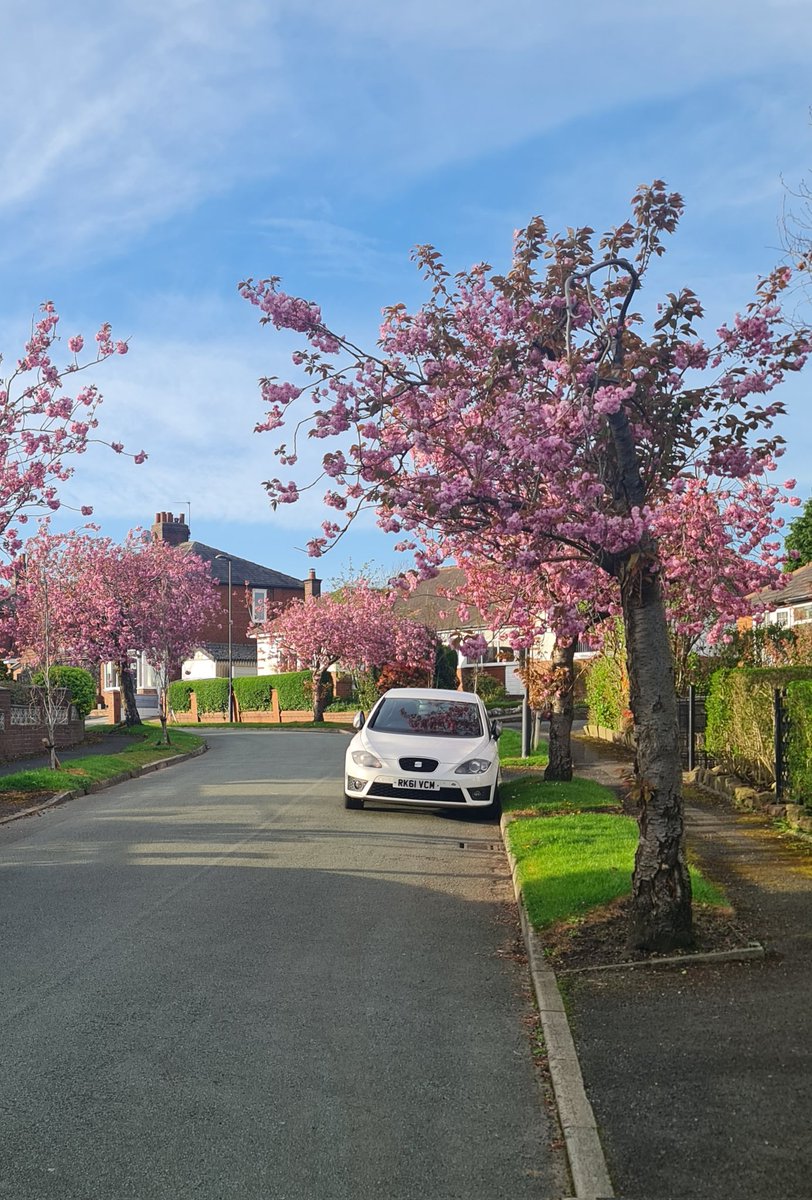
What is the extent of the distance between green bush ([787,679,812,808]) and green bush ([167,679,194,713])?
5533 centimetres

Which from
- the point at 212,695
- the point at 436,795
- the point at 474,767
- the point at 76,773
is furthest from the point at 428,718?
the point at 212,695

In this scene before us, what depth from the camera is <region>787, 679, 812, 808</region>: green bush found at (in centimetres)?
1245

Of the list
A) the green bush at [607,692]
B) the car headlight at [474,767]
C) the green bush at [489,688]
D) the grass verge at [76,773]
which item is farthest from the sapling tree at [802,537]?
A: the car headlight at [474,767]

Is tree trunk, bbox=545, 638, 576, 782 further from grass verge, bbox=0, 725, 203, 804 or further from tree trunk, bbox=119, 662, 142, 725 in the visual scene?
tree trunk, bbox=119, 662, 142, 725

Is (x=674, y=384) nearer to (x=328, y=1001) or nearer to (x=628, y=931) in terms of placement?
(x=628, y=931)

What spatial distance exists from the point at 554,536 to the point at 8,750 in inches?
875

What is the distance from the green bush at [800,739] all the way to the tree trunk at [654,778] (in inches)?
202

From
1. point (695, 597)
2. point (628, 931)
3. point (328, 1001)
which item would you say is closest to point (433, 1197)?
point (328, 1001)

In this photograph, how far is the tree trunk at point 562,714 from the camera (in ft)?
57.6

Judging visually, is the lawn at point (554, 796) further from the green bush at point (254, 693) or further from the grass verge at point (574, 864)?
the green bush at point (254, 693)

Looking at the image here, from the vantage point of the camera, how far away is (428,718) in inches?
642

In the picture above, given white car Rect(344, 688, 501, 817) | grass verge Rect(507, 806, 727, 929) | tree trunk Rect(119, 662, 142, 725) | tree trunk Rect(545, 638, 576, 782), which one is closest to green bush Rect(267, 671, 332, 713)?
tree trunk Rect(119, 662, 142, 725)

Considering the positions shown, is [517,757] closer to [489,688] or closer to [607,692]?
[607,692]

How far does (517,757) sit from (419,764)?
891 cm
